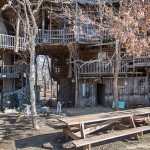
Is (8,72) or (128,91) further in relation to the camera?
(8,72)

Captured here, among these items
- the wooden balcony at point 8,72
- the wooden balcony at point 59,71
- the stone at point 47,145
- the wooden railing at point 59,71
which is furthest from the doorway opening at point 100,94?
the stone at point 47,145

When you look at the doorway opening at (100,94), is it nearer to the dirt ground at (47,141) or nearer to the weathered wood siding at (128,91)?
the weathered wood siding at (128,91)

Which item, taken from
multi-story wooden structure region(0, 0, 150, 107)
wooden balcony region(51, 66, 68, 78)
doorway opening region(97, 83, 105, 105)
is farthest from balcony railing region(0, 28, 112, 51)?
wooden balcony region(51, 66, 68, 78)

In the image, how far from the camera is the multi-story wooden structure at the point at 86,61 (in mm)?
21938

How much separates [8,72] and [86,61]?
7172 millimetres

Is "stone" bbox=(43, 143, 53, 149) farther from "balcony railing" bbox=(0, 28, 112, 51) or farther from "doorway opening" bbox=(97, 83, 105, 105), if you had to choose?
"doorway opening" bbox=(97, 83, 105, 105)

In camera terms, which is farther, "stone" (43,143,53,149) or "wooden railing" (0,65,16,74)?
"wooden railing" (0,65,16,74)

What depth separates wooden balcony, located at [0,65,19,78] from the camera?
78.9 feet

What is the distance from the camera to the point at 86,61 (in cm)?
2322

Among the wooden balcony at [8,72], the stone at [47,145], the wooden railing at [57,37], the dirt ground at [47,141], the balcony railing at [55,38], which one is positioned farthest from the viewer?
the wooden balcony at [8,72]

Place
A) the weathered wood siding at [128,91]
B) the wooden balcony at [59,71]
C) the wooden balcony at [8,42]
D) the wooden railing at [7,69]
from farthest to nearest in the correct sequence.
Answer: the wooden balcony at [59,71] < the wooden railing at [7,69] < the wooden balcony at [8,42] < the weathered wood siding at [128,91]

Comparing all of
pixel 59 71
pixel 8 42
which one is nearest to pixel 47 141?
pixel 8 42

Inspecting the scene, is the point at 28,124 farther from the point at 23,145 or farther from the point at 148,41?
the point at 148,41

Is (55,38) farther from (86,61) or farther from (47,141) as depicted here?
(47,141)
